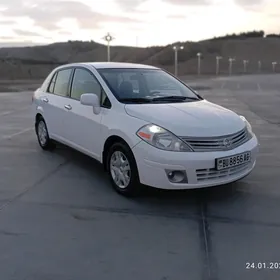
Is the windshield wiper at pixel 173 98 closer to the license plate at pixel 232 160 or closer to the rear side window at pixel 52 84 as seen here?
the license plate at pixel 232 160

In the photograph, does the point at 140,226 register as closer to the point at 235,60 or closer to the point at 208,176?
the point at 208,176

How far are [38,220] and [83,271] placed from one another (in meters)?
1.17

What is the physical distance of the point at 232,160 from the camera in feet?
15.0

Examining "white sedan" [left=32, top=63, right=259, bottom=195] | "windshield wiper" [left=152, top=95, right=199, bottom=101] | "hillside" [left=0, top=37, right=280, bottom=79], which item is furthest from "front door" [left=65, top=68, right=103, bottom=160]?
"hillside" [left=0, top=37, right=280, bottom=79]

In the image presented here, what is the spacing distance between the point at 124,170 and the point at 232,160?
1.26 m

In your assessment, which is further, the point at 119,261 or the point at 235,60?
the point at 235,60

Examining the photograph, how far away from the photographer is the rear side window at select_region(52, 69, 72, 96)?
256 inches

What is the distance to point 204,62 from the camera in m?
104

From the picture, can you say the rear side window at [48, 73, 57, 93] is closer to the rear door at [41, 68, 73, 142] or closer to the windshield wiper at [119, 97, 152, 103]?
the rear door at [41, 68, 73, 142]

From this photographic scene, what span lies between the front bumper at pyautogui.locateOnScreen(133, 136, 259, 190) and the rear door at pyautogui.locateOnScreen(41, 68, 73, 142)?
84.1 inches

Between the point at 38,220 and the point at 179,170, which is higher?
the point at 179,170

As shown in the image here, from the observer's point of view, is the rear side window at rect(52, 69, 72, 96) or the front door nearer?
the front door

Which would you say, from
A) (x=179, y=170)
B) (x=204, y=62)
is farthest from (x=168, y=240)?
(x=204, y=62)

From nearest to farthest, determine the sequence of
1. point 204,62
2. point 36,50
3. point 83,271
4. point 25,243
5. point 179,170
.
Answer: point 83,271 < point 25,243 < point 179,170 < point 204,62 < point 36,50
